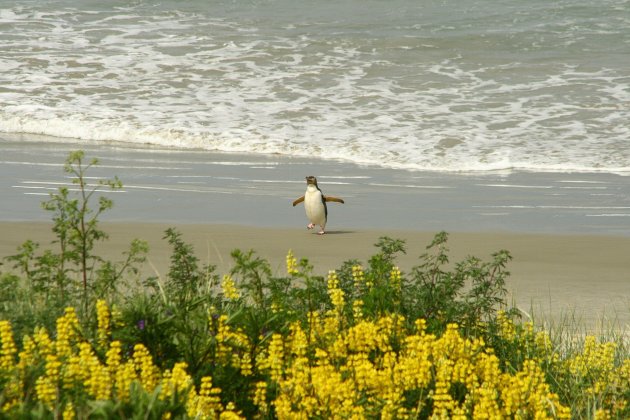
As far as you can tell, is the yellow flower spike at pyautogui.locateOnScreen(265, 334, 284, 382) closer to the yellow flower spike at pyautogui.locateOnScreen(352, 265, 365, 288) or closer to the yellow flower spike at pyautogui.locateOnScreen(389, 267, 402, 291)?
the yellow flower spike at pyautogui.locateOnScreen(352, 265, 365, 288)

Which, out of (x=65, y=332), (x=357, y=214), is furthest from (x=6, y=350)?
(x=357, y=214)

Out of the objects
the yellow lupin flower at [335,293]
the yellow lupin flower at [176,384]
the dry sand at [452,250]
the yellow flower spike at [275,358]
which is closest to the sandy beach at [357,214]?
the dry sand at [452,250]

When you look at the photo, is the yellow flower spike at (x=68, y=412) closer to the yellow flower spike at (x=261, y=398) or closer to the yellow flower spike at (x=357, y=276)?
the yellow flower spike at (x=261, y=398)

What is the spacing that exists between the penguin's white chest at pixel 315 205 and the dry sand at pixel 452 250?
18cm

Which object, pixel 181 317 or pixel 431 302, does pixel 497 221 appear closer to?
pixel 431 302

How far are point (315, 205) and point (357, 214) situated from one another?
1260 mm

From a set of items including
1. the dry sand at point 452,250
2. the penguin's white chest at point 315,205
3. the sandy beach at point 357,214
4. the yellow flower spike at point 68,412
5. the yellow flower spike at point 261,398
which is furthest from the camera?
the penguin's white chest at point 315,205

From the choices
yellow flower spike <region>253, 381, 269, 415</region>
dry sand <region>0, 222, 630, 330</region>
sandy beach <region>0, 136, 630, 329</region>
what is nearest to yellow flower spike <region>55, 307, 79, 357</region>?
yellow flower spike <region>253, 381, 269, 415</region>

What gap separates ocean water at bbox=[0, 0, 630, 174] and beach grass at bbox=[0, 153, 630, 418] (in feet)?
28.8

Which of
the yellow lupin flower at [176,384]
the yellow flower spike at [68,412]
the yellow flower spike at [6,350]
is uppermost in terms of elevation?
the yellow flower spike at [6,350]

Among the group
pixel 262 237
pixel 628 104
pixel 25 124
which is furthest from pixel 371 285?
pixel 628 104

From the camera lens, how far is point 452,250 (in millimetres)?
8508

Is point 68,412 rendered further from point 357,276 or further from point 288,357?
point 357,276

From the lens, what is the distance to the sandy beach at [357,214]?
25.3 feet
